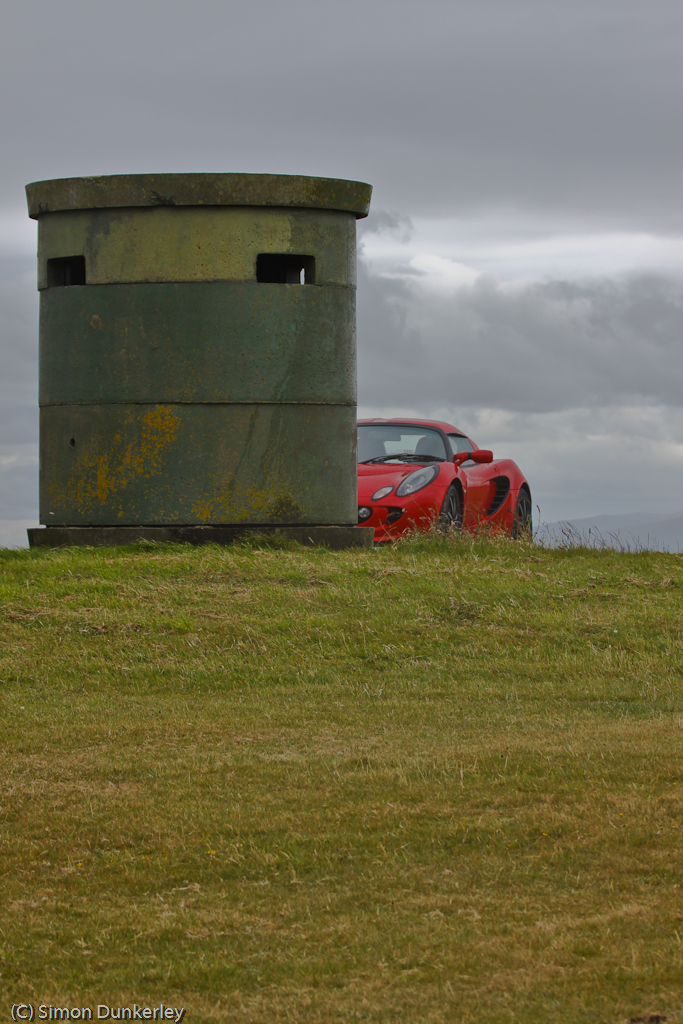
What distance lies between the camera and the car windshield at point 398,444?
13984 millimetres

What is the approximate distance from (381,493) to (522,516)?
331 centimetres

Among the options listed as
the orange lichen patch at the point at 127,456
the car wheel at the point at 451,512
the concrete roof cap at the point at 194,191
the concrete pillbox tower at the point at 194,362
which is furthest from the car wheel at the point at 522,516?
the orange lichen patch at the point at 127,456

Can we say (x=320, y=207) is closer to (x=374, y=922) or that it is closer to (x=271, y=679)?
(x=271, y=679)

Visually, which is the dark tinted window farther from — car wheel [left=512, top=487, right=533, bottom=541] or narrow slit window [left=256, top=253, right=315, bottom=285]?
narrow slit window [left=256, top=253, right=315, bottom=285]

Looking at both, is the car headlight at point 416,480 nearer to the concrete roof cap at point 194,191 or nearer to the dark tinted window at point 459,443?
the dark tinted window at point 459,443

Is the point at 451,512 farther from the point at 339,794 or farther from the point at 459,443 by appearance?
the point at 339,794

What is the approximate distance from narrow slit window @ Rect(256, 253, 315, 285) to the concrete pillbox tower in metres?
0.20

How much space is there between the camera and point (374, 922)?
3.65 m

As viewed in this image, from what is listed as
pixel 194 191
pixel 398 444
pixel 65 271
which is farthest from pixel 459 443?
pixel 65 271

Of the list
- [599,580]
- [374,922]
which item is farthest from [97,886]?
[599,580]

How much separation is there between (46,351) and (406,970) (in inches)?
392

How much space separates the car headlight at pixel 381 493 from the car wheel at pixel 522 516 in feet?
8.35

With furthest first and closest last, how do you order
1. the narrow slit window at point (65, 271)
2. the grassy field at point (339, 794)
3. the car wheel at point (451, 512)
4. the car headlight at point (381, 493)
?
1. the car headlight at point (381, 493)
2. the car wheel at point (451, 512)
3. the narrow slit window at point (65, 271)
4. the grassy field at point (339, 794)

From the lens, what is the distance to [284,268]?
12586mm
